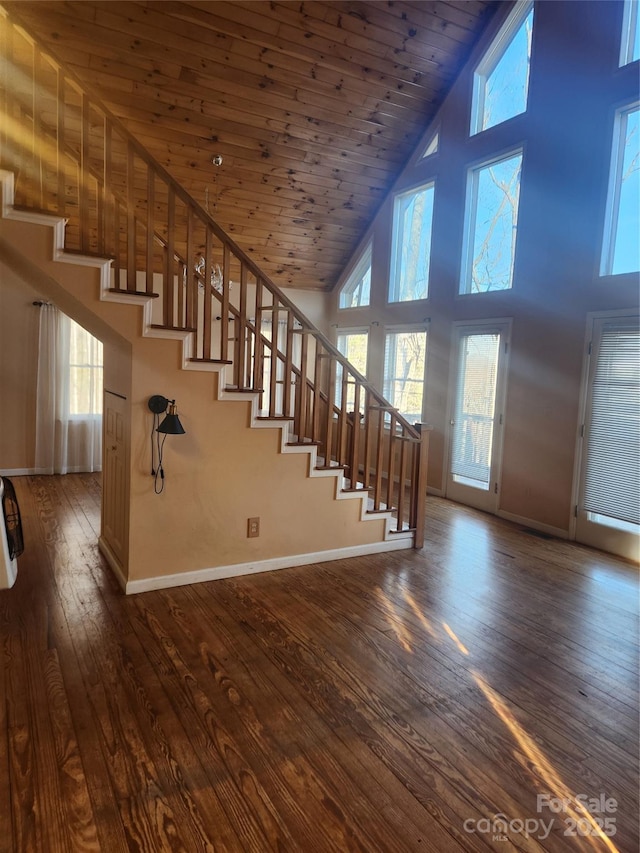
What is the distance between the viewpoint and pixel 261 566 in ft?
12.5

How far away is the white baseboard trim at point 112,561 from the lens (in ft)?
11.2

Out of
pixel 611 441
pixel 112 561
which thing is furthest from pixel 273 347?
pixel 611 441

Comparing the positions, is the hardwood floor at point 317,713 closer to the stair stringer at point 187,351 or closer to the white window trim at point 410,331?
the stair stringer at point 187,351

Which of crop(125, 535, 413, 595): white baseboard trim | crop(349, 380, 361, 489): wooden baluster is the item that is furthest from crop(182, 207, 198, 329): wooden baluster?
crop(125, 535, 413, 595): white baseboard trim

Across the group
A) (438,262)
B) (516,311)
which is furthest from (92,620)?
(438,262)

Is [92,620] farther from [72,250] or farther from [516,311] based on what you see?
[516,311]

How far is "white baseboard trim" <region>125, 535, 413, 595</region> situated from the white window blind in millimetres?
1724

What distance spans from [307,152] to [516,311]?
2.97 meters

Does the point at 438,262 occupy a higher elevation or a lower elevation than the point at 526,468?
higher

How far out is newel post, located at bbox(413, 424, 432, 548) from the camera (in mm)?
4340

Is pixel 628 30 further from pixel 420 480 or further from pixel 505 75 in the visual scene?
pixel 420 480

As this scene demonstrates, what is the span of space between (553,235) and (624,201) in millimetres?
643

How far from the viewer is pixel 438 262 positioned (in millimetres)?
6398

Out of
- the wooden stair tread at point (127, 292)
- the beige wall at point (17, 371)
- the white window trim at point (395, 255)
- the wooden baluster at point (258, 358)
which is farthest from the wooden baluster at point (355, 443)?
the beige wall at point (17, 371)
